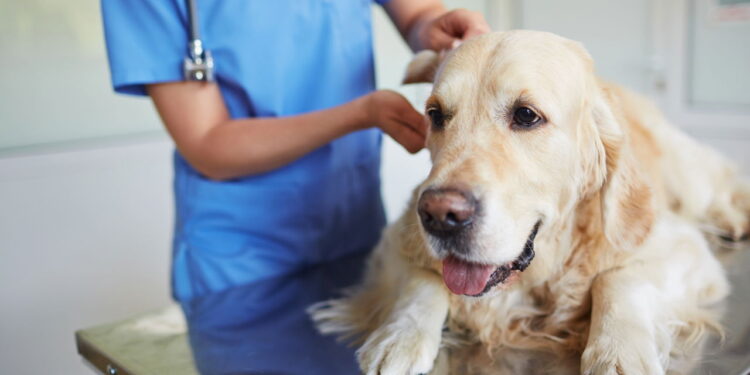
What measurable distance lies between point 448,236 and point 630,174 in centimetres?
39

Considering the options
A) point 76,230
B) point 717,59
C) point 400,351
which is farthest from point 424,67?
point 717,59

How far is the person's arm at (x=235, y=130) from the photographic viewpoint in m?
1.42

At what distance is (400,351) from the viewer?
1110mm

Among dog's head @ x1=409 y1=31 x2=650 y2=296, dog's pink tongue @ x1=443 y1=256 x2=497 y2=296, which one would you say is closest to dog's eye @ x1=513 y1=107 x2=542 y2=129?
dog's head @ x1=409 y1=31 x2=650 y2=296

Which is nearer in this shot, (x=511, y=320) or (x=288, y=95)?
(x=511, y=320)

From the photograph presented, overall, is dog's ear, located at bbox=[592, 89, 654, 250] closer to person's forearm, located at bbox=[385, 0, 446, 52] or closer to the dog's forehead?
the dog's forehead

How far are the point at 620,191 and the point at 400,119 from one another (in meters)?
0.40

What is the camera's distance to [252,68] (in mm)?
1581

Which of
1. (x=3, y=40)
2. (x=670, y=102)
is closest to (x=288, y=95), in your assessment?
(x=3, y=40)

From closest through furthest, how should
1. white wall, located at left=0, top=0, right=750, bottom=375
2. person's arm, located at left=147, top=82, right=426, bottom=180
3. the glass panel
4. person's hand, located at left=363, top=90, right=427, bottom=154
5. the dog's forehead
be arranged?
the dog's forehead, person's hand, located at left=363, top=90, right=427, bottom=154, person's arm, located at left=147, top=82, right=426, bottom=180, white wall, located at left=0, top=0, right=750, bottom=375, the glass panel

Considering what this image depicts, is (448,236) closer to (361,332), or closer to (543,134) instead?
(543,134)

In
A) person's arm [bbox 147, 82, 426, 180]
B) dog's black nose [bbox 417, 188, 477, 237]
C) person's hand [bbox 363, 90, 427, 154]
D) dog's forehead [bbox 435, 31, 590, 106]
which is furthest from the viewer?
person's arm [bbox 147, 82, 426, 180]

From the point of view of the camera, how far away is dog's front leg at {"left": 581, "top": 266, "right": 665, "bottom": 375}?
3.40 feet

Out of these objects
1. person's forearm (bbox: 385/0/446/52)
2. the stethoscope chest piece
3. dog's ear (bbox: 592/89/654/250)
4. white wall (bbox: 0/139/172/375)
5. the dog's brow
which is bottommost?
white wall (bbox: 0/139/172/375)
